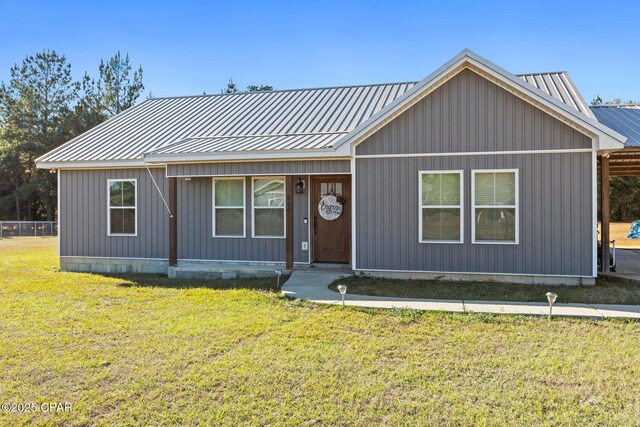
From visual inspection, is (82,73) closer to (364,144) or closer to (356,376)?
(364,144)

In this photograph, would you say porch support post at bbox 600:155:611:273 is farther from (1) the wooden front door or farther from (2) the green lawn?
(1) the wooden front door

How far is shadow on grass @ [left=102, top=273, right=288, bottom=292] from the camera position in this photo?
26.9ft

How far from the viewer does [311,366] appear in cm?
421

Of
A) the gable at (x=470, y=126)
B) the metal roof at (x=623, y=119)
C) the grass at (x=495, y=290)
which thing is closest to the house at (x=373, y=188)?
the gable at (x=470, y=126)

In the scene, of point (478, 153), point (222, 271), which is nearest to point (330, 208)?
point (222, 271)

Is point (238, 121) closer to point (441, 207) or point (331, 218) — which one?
point (331, 218)

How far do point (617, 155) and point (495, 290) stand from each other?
195 inches

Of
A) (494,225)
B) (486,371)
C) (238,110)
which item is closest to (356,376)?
(486,371)

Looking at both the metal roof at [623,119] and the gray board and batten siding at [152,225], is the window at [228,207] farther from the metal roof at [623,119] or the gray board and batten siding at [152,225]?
the metal roof at [623,119]

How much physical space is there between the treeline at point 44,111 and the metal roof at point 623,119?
3488 centimetres

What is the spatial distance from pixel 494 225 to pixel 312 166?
361cm

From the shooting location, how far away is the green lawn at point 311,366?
3.34 meters

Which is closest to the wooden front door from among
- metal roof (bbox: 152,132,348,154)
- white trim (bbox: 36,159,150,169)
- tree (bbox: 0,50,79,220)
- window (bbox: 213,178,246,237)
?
metal roof (bbox: 152,132,348,154)

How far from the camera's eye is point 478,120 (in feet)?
26.3
